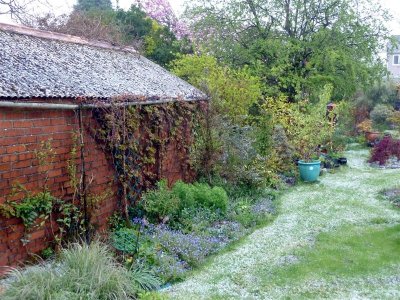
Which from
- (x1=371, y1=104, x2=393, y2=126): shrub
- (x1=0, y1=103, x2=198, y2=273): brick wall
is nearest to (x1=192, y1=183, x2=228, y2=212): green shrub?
(x1=0, y1=103, x2=198, y2=273): brick wall

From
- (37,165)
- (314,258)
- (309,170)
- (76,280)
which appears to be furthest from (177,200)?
(309,170)

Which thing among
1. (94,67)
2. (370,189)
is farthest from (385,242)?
(94,67)

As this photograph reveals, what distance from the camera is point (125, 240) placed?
6039 millimetres

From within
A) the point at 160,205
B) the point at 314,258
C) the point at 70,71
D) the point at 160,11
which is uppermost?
the point at 160,11

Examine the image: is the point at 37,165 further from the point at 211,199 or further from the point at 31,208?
the point at 211,199

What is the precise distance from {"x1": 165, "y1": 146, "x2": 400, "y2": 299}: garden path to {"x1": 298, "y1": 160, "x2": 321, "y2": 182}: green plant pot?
1.78 m

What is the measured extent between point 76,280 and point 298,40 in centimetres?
1353

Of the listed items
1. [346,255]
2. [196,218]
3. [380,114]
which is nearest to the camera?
[346,255]

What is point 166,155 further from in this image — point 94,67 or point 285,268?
point 285,268

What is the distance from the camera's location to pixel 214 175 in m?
9.68

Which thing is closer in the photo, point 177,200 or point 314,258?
point 314,258

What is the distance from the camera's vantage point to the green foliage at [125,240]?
5.78 meters

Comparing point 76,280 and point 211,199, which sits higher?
point 76,280

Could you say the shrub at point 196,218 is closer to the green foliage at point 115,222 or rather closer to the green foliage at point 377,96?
the green foliage at point 115,222
